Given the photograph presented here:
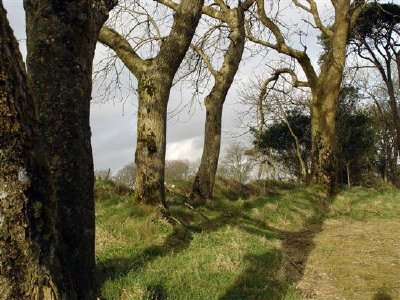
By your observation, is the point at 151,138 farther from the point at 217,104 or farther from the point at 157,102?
the point at 217,104

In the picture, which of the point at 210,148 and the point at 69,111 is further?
the point at 210,148

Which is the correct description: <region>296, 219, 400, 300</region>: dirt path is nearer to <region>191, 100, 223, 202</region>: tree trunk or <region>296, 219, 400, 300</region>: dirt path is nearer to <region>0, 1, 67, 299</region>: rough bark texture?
<region>191, 100, 223, 202</region>: tree trunk

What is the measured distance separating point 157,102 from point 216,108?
3.46 metres

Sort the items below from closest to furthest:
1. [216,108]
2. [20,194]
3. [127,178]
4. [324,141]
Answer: [20,194]
[216,108]
[324,141]
[127,178]

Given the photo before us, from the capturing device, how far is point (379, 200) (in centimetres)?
1288

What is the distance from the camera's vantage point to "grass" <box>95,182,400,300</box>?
4.93 meters

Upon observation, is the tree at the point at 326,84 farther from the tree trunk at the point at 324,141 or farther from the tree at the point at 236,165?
the tree at the point at 236,165

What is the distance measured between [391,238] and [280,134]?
15.1m

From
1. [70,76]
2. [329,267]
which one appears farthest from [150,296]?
[329,267]

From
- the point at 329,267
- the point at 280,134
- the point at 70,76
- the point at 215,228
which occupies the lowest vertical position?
the point at 329,267

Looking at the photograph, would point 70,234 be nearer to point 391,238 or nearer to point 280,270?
point 280,270

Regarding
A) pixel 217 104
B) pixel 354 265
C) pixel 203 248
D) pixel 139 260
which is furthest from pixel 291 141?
pixel 139 260

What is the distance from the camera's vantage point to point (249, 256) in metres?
6.26

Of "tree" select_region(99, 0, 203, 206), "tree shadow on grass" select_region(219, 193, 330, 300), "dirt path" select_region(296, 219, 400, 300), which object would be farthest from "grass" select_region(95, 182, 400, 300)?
"tree" select_region(99, 0, 203, 206)
